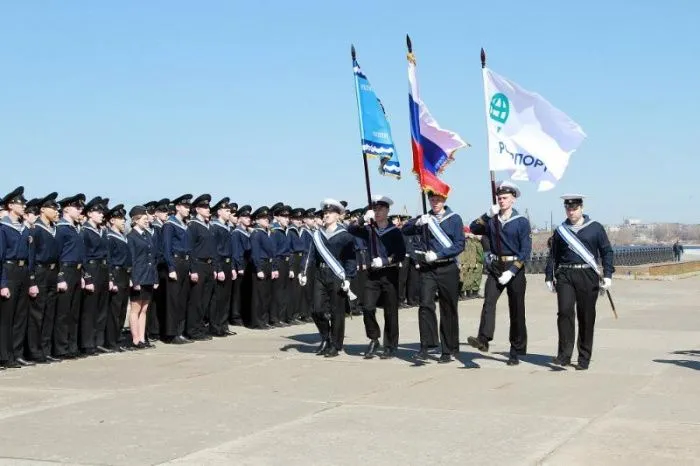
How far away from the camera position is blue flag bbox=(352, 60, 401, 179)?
13.2 meters

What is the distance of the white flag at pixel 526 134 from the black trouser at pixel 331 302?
2405mm

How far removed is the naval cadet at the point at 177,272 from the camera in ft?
49.7

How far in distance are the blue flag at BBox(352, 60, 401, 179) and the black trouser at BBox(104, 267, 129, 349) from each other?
3.65 meters

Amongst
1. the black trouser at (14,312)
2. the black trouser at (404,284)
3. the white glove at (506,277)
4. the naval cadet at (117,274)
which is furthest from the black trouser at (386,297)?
the black trouser at (404,284)

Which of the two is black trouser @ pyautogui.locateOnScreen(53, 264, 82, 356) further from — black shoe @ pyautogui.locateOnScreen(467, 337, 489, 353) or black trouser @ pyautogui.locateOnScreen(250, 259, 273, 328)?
black shoe @ pyautogui.locateOnScreen(467, 337, 489, 353)

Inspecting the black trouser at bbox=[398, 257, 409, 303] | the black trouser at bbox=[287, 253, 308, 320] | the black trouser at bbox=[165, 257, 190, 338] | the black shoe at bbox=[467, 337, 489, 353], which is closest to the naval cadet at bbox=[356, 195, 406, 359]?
the black shoe at bbox=[467, 337, 489, 353]

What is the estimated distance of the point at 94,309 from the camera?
1384cm

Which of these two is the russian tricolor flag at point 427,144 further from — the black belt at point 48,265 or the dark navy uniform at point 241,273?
the dark navy uniform at point 241,273

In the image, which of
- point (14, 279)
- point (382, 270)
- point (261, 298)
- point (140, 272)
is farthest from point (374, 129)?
point (261, 298)

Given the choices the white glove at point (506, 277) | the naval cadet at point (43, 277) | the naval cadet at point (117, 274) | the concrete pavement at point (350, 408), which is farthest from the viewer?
the naval cadet at point (117, 274)

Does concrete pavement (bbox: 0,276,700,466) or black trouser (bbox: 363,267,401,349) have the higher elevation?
black trouser (bbox: 363,267,401,349)

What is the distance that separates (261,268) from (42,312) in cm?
533

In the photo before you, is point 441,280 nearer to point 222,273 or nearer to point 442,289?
point 442,289

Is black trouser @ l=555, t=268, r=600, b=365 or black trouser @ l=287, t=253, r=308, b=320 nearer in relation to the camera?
black trouser @ l=555, t=268, r=600, b=365
